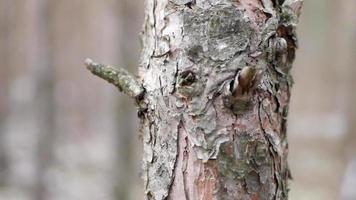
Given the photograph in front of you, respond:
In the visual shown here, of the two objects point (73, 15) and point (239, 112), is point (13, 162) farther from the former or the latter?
point (239, 112)

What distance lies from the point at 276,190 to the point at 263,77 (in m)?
0.23

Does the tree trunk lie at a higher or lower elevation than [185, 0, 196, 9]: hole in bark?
lower

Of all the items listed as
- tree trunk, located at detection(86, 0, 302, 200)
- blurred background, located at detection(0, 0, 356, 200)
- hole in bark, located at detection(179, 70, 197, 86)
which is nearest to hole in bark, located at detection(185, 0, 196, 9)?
tree trunk, located at detection(86, 0, 302, 200)

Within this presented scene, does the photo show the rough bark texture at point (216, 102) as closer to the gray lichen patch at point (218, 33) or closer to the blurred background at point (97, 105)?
the gray lichen patch at point (218, 33)

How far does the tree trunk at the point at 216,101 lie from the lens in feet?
4.11

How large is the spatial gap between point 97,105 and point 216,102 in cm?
1877

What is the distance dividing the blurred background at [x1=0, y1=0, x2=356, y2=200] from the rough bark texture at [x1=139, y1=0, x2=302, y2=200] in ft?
11.5

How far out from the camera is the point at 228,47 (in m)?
1.26

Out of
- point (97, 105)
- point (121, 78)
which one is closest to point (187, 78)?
point (121, 78)

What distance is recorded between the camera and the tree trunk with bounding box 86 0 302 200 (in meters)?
1.25

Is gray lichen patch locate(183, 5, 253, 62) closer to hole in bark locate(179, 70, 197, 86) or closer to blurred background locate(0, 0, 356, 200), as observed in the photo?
hole in bark locate(179, 70, 197, 86)

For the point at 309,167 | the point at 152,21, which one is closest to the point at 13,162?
the point at 309,167

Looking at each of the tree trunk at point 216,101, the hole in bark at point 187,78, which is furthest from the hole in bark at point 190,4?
the hole in bark at point 187,78

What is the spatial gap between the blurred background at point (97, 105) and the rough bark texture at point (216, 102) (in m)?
3.52
